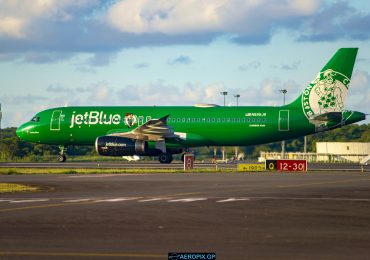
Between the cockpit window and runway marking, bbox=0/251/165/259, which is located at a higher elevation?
the cockpit window

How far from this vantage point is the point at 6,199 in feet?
86.3

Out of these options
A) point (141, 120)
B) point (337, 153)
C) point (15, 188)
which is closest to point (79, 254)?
point (15, 188)

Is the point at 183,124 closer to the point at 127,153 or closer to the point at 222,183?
the point at 127,153

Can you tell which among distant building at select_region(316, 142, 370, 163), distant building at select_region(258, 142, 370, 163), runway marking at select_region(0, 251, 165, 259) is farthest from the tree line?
runway marking at select_region(0, 251, 165, 259)

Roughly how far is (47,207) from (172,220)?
5.42 m

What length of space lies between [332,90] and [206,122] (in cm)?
1089

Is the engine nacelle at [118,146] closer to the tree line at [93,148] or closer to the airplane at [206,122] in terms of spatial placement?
the airplane at [206,122]

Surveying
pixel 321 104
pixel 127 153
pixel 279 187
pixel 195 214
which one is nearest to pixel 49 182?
pixel 279 187

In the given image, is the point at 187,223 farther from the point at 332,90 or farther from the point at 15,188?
the point at 332,90

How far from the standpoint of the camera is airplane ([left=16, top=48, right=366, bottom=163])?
5934 cm

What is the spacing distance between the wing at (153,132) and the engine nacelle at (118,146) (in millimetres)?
1401

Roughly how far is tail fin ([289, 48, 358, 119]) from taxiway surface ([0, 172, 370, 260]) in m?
28.8

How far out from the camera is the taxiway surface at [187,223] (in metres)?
14.1

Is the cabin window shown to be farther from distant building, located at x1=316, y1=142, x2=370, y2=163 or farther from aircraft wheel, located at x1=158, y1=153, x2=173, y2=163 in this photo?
distant building, located at x1=316, y1=142, x2=370, y2=163
